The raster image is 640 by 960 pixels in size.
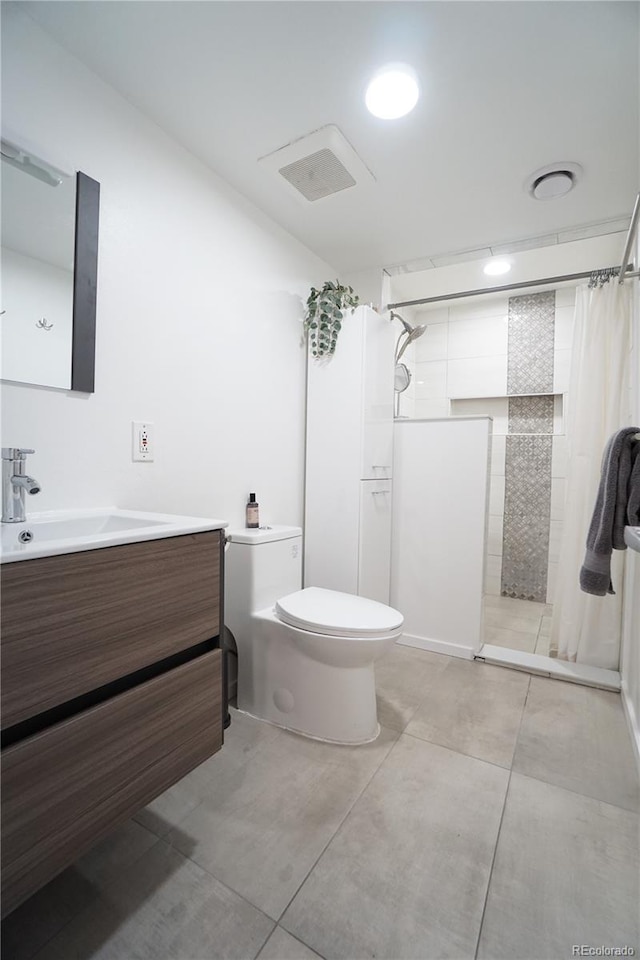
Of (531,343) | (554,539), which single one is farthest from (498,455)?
(531,343)

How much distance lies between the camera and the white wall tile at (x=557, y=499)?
10.4 feet

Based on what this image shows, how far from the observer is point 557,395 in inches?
124

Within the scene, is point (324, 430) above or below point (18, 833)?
above

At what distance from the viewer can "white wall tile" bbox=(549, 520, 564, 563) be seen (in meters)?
3.15

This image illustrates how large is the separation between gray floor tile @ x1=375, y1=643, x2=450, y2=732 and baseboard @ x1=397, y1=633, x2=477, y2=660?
27 mm

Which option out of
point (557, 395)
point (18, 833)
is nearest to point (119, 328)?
point (18, 833)

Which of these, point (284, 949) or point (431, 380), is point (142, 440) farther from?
point (431, 380)

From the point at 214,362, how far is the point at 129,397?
0.44 meters

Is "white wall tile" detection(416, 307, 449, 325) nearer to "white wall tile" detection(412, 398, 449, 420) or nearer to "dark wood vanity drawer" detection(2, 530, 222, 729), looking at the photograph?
"white wall tile" detection(412, 398, 449, 420)

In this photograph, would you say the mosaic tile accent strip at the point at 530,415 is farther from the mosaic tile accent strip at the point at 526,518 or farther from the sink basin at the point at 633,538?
the sink basin at the point at 633,538

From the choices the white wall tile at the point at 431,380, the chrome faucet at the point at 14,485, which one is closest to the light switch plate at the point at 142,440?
the chrome faucet at the point at 14,485

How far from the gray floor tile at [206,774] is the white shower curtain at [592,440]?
1661 mm

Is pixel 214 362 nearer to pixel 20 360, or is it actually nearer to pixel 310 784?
pixel 20 360

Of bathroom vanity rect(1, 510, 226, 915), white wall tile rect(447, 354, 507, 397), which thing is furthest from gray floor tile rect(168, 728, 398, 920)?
white wall tile rect(447, 354, 507, 397)
